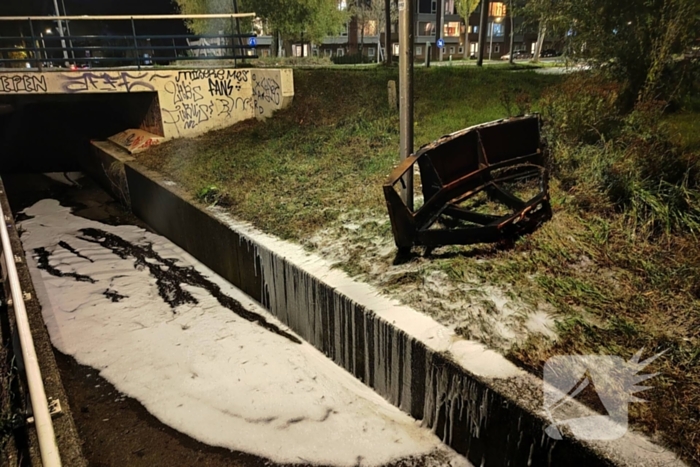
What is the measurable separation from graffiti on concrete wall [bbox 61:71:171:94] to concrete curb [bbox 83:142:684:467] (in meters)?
7.12

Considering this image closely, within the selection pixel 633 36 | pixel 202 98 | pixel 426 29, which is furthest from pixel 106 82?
pixel 426 29

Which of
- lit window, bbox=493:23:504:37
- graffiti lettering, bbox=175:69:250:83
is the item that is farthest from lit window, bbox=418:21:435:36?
graffiti lettering, bbox=175:69:250:83

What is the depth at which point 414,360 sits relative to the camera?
4020 millimetres

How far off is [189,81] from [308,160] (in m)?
5.65

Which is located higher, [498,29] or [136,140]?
[498,29]

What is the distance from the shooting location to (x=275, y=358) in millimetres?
5559

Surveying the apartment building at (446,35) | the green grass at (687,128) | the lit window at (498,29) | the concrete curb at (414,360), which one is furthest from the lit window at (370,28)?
the concrete curb at (414,360)

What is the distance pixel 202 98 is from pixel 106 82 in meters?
2.42

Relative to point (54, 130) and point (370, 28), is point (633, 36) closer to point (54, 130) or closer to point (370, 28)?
point (54, 130)

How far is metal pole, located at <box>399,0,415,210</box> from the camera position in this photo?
4926mm

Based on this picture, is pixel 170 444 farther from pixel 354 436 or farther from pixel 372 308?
pixel 372 308

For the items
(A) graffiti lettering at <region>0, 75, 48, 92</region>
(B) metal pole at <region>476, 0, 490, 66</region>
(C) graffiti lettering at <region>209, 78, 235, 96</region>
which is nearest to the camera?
(A) graffiti lettering at <region>0, 75, 48, 92</region>

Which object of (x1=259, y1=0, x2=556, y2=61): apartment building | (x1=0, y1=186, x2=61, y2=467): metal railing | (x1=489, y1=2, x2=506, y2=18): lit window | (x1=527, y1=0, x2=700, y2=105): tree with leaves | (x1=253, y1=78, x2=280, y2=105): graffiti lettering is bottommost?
(x1=0, y1=186, x2=61, y2=467): metal railing

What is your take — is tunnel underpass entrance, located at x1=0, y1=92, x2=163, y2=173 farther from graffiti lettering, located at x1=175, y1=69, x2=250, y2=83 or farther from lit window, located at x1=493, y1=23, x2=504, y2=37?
lit window, located at x1=493, y1=23, x2=504, y2=37
